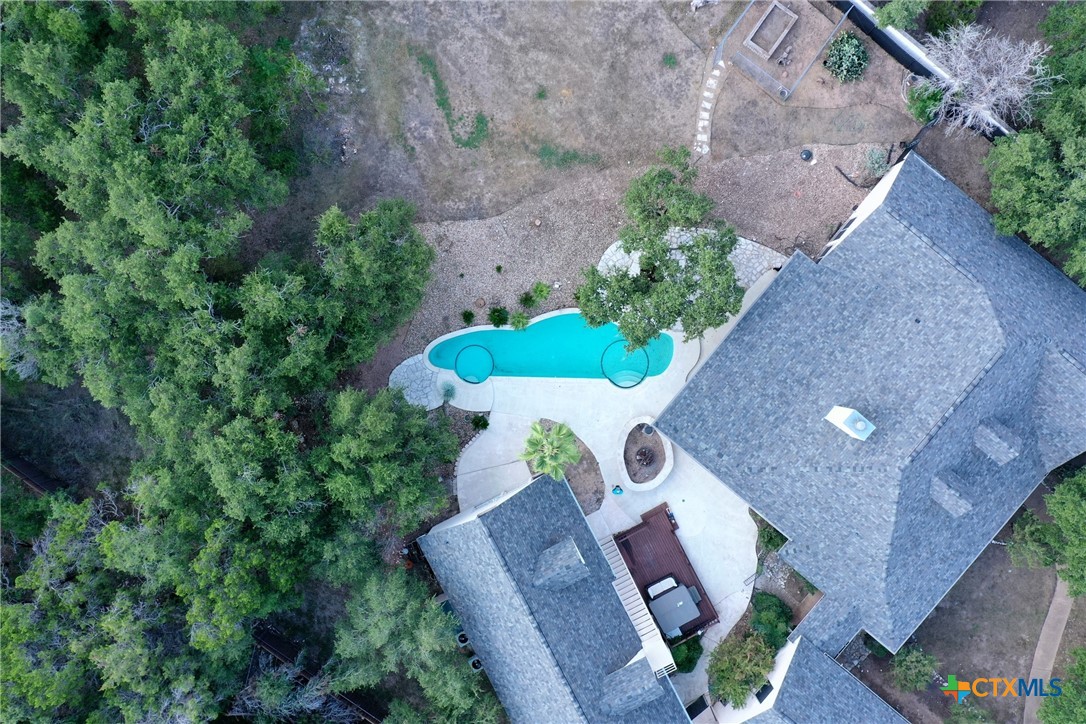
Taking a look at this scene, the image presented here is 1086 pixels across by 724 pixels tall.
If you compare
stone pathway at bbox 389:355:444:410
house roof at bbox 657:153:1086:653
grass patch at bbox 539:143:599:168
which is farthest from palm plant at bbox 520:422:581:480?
grass patch at bbox 539:143:599:168

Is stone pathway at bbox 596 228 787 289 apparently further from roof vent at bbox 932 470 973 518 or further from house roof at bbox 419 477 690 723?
house roof at bbox 419 477 690 723

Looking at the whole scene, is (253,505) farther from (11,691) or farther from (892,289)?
(892,289)

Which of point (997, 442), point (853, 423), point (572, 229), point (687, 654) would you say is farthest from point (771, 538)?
point (572, 229)

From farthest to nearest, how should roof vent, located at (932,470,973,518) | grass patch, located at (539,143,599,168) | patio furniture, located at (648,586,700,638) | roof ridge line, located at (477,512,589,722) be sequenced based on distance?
grass patch, located at (539,143,599,168) < patio furniture, located at (648,586,700,638) < roof ridge line, located at (477,512,589,722) < roof vent, located at (932,470,973,518)

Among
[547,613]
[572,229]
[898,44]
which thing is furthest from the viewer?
[572,229]

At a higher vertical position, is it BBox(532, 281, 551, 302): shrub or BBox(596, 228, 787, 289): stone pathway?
BBox(596, 228, 787, 289): stone pathway

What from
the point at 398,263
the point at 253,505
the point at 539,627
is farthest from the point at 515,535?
the point at 398,263

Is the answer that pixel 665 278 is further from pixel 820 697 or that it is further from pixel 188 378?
pixel 188 378
